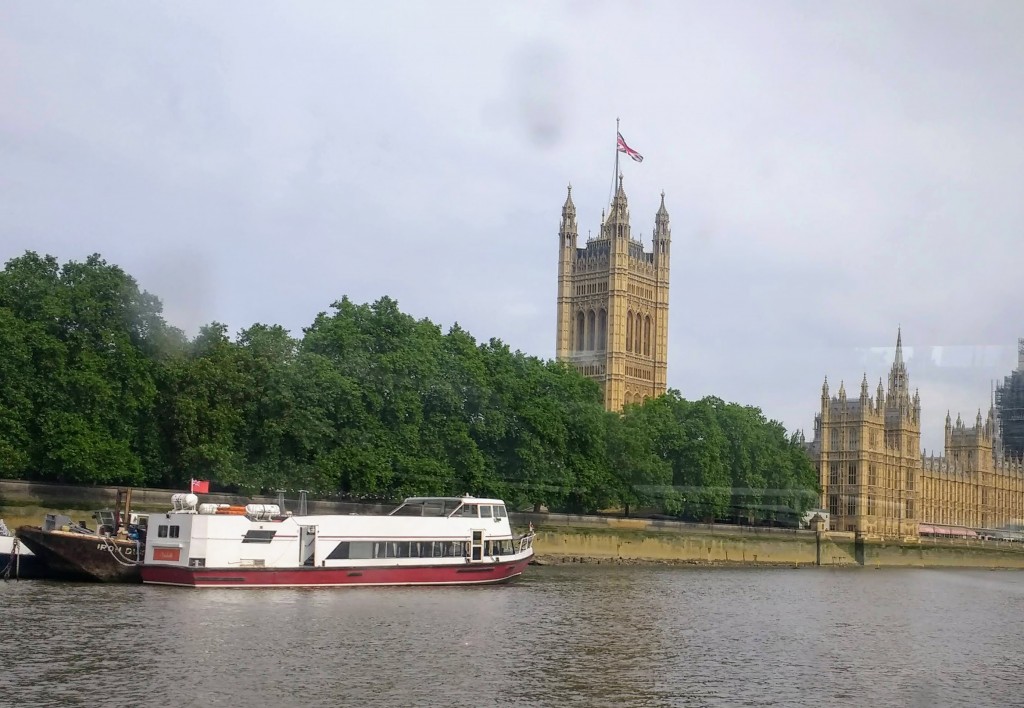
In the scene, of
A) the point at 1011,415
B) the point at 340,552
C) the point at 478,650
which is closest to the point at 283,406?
the point at 340,552

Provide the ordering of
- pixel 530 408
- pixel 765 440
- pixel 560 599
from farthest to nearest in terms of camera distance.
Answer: pixel 765 440
pixel 530 408
pixel 560 599

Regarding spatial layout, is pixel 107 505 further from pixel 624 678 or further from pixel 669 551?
pixel 669 551

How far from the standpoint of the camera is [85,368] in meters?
61.5

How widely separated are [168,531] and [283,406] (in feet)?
62.5

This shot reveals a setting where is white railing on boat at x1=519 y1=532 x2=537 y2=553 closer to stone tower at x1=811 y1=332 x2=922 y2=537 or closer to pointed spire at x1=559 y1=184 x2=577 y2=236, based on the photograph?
stone tower at x1=811 y1=332 x2=922 y2=537

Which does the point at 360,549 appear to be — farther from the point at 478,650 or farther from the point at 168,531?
the point at 478,650

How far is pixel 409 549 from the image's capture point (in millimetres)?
55719

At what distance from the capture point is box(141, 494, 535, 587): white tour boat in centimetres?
4941

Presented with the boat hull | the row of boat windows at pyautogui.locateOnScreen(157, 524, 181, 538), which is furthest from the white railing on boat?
the boat hull

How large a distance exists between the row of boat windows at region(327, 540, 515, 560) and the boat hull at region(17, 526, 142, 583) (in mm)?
7502

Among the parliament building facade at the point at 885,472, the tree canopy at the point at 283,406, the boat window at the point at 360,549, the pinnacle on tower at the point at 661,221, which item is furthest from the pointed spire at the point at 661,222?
the boat window at the point at 360,549

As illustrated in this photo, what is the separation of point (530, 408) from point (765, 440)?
3559 centimetres

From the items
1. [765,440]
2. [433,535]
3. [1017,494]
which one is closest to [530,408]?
[433,535]

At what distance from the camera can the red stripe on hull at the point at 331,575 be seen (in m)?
49.3
